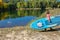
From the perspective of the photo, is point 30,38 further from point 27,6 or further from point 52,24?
point 27,6

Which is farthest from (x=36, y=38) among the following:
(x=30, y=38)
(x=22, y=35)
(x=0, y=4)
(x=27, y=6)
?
(x=27, y=6)

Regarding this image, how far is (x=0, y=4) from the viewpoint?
97.8 m

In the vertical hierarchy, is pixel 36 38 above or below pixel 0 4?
above

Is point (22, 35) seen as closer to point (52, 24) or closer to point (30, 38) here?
point (30, 38)

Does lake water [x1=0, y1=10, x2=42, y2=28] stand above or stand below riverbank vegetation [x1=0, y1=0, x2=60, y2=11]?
above

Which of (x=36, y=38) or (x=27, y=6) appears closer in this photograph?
(x=36, y=38)

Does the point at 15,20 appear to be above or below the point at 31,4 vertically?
above

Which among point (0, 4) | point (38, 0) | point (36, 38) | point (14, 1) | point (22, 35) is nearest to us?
point (36, 38)

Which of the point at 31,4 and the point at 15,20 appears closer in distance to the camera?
the point at 15,20

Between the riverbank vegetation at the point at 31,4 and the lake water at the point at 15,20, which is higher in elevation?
the lake water at the point at 15,20

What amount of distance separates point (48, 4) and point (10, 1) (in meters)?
33.7

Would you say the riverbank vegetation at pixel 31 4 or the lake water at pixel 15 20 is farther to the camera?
the riverbank vegetation at pixel 31 4

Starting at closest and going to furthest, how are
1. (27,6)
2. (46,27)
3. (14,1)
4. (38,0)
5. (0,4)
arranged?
(46,27), (0,4), (38,0), (27,6), (14,1)

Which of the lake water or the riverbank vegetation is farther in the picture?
the riverbank vegetation
